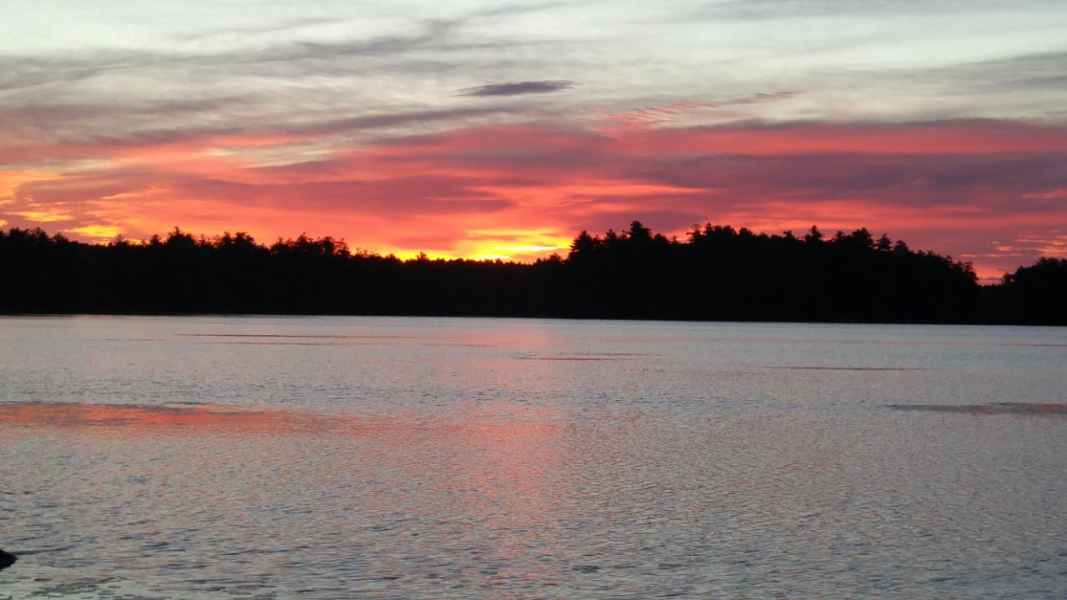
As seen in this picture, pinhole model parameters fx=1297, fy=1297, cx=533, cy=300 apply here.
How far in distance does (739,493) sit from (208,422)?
10.2 metres

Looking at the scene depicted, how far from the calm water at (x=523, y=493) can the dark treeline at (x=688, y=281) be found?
14321cm

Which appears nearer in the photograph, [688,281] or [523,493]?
[523,493]

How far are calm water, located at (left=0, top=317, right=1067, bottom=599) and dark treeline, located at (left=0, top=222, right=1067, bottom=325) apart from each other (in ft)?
470

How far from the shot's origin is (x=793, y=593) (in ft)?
31.4

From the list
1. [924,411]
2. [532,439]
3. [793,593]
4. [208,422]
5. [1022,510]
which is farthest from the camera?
[924,411]

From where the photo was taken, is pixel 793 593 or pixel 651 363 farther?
pixel 651 363

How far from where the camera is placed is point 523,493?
14.2m

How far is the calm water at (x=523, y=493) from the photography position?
1002 centimetres

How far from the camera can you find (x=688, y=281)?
6890 inches

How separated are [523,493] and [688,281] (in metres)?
162

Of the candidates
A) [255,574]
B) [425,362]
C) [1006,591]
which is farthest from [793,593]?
[425,362]

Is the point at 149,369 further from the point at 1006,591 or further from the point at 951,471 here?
the point at 1006,591

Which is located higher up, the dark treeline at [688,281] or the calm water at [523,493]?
the dark treeline at [688,281]

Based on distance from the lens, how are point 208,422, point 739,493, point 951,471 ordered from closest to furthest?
point 739,493 → point 951,471 → point 208,422
